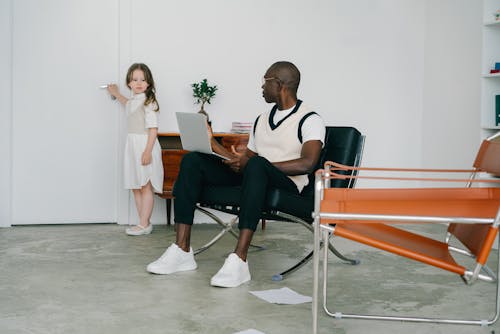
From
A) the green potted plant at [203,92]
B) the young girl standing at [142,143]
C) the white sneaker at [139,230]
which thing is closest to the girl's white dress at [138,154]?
the young girl standing at [142,143]

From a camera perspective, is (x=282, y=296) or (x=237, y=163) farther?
(x=237, y=163)

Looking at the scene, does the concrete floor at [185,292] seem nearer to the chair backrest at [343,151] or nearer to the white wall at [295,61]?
the chair backrest at [343,151]

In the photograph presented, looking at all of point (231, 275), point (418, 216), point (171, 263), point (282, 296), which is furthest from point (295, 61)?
point (418, 216)

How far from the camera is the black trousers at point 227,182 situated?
3.32 meters

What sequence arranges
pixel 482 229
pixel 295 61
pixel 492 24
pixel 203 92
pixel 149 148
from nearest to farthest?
pixel 482 229
pixel 149 148
pixel 492 24
pixel 203 92
pixel 295 61

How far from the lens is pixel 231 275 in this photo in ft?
10.8

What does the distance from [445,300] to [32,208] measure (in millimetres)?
3531

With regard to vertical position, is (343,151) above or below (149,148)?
above

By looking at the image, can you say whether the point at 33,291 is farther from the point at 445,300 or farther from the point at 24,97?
the point at 24,97

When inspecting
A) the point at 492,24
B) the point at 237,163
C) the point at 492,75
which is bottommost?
the point at 237,163

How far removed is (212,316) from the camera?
279 cm

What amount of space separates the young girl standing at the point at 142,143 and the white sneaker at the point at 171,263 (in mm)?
1425

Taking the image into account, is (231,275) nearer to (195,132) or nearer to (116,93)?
(195,132)

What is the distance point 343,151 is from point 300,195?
0.37 m
